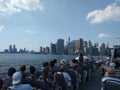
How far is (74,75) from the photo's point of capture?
15906 mm

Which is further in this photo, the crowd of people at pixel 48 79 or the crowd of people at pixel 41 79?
the crowd of people at pixel 48 79

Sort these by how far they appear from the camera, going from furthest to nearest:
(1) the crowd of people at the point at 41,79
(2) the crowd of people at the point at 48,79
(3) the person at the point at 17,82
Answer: (2) the crowd of people at the point at 48,79 < (1) the crowd of people at the point at 41,79 < (3) the person at the point at 17,82

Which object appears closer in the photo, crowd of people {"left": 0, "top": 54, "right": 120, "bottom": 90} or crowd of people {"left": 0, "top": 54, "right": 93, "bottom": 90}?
crowd of people {"left": 0, "top": 54, "right": 93, "bottom": 90}

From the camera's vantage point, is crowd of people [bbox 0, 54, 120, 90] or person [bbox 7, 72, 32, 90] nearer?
person [bbox 7, 72, 32, 90]

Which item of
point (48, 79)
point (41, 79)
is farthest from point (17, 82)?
point (48, 79)

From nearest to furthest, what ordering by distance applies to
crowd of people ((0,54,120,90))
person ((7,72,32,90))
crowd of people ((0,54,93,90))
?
person ((7,72,32,90)) → crowd of people ((0,54,93,90)) → crowd of people ((0,54,120,90))

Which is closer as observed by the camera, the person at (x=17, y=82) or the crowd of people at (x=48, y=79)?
the person at (x=17, y=82)

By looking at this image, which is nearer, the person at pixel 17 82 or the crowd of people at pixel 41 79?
the person at pixel 17 82

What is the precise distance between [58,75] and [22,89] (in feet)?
16.2

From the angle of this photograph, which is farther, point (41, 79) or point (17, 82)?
point (41, 79)

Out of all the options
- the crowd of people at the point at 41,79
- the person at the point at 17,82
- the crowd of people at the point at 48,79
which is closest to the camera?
the person at the point at 17,82

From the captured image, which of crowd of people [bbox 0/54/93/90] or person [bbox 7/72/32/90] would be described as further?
crowd of people [bbox 0/54/93/90]

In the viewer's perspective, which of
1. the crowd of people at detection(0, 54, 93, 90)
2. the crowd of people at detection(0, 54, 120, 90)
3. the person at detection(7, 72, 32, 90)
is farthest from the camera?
the crowd of people at detection(0, 54, 120, 90)

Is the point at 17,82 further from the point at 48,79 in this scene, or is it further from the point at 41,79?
the point at 48,79
